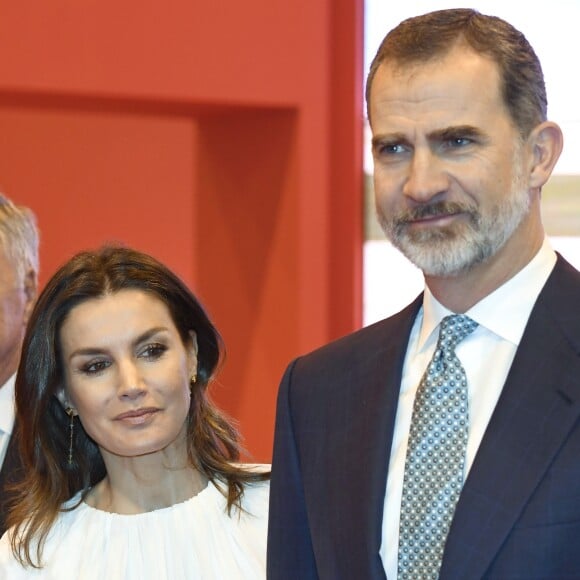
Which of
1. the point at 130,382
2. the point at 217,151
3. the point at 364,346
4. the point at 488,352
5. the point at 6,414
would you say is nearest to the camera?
the point at 488,352

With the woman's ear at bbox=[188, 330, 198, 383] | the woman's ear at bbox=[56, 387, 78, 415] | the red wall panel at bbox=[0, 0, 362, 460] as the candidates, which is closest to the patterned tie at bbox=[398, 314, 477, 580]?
the woman's ear at bbox=[188, 330, 198, 383]

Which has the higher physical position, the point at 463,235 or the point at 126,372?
the point at 463,235

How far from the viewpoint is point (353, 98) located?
13.4 ft

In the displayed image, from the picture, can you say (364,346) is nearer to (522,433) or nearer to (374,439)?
(374,439)

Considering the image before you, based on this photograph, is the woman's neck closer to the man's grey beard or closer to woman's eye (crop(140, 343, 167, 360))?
woman's eye (crop(140, 343, 167, 360))

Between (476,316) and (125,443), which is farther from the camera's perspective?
(125,443)

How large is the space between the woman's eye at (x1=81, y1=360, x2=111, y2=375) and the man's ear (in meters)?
0.98

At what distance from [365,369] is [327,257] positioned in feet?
7.41

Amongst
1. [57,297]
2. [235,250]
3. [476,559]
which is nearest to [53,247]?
[235,250]

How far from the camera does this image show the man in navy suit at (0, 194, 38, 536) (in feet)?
9.37

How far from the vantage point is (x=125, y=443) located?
2.38 m

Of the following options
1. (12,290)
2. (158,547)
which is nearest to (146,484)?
(158,547)

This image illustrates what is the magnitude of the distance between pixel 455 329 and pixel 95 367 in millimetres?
877

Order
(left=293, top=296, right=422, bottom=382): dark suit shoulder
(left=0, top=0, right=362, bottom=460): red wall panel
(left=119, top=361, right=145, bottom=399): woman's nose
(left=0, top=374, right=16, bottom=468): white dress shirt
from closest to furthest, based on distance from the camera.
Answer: (left=293, top=296, right=422, bottom=382): dark suit shoulder
(left=119, top=361, right=145, bottom=399): woman's nose
(left=0, top=374, right=16, bottom=468): white dress shirt
(left=0, top=0, right=362, bottom=460): red wall panel
